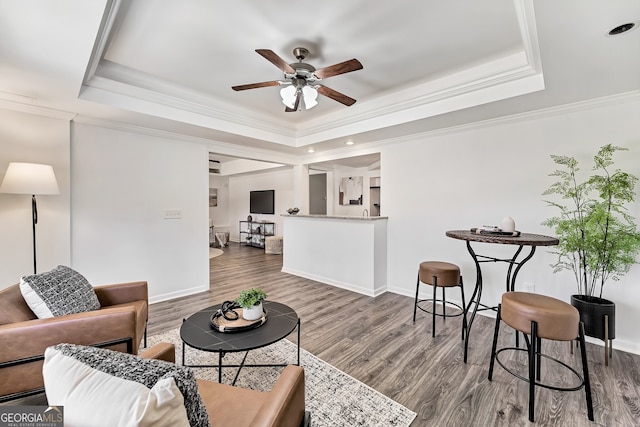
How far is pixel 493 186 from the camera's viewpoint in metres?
3.34

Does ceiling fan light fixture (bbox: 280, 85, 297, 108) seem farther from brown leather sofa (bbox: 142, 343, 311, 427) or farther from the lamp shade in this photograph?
the lamp shade

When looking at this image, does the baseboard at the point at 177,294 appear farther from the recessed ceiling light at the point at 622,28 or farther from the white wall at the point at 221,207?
the white wall at the point at 221,207

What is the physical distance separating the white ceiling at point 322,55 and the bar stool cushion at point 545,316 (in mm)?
1757

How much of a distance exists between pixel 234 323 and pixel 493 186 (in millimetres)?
3270

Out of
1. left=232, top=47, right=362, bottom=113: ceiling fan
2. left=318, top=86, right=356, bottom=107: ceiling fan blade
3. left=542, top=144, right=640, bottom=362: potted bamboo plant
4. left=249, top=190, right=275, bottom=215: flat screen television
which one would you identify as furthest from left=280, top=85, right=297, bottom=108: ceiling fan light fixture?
left=249, top=190, right=275, bottom=215: flat screen television

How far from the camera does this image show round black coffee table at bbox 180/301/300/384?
168 centimetres

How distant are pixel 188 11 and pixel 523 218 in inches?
151

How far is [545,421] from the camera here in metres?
1.70

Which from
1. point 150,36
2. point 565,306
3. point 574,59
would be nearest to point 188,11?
point 150,36

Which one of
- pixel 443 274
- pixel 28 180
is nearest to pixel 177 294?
pixel 28 180

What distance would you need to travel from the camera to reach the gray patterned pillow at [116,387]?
69cm

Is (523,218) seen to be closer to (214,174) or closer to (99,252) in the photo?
(99,252)

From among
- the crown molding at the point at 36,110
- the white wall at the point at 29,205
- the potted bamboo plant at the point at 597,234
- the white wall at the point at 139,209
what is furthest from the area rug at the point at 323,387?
the crown molding at the point at 36,110

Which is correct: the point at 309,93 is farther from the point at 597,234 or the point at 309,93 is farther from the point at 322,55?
the point at 597,234
